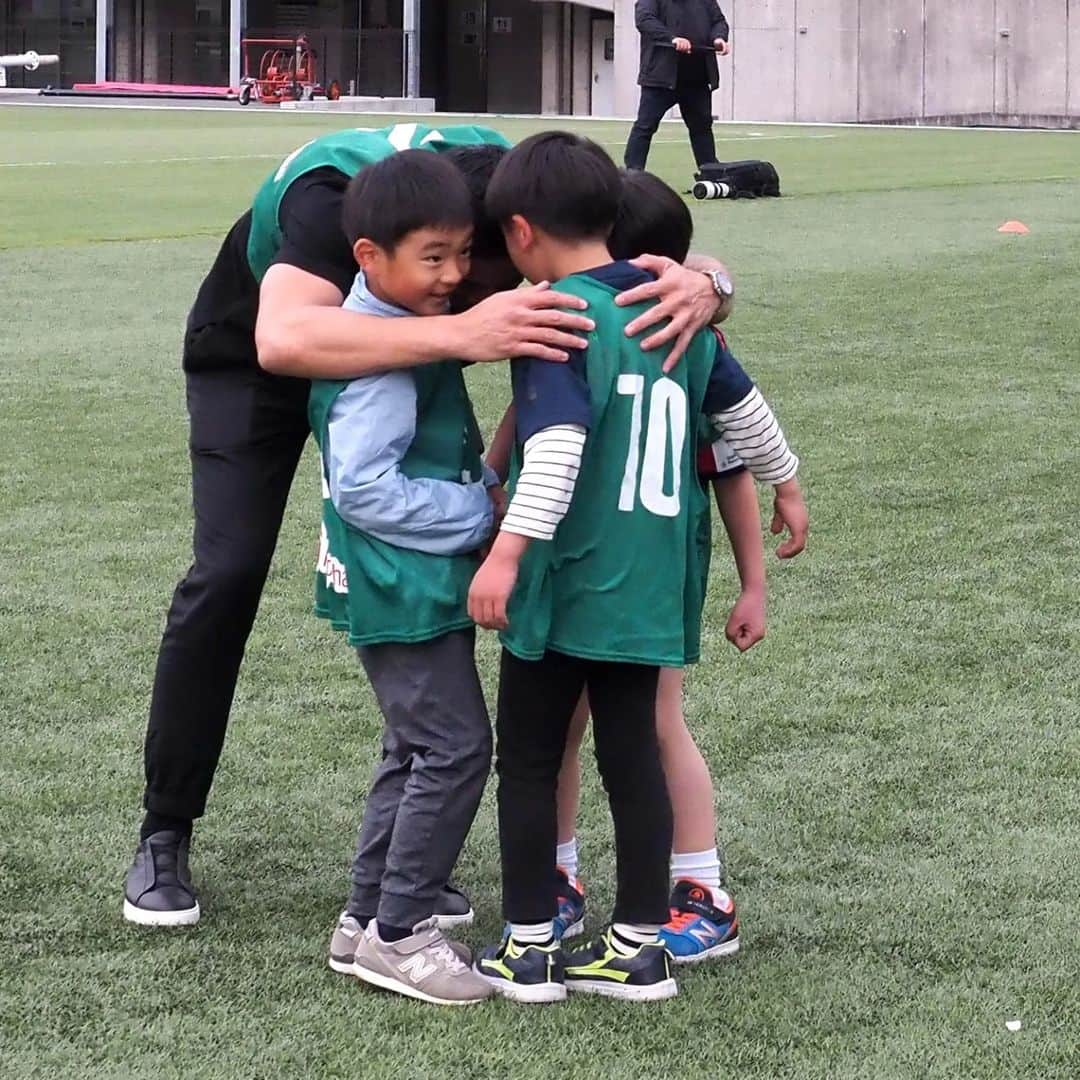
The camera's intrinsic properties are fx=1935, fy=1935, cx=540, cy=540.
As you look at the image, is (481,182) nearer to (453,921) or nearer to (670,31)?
(453,921)

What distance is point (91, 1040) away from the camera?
275cm

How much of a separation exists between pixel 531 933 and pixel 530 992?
88 millimetres

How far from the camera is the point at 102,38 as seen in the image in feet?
175

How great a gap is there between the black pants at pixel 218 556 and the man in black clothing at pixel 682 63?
12960 millimetres

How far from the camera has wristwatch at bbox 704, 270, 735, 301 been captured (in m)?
2.79

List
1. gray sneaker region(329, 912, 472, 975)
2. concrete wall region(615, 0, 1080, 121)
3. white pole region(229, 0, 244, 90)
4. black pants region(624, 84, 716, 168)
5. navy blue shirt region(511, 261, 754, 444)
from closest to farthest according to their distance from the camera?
navy blue shirt region(511, 261, 754, 444), gray sneaker region(329, 912, 472, 975), black pants region(624, 84, 716, 168), concrete wall region(615, 0, 1080, 121), white pole region(229, 0, 244, 90)

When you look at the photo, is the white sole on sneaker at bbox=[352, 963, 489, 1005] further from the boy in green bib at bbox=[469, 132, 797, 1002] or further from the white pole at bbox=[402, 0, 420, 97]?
the white pole at bbox=[402, 0, 420, 97]

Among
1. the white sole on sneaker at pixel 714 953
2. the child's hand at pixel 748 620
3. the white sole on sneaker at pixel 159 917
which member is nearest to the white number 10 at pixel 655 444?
the child's hand at pixel 748 620

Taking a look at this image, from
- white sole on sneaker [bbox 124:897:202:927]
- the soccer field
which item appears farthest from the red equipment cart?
white sole on sneaker [bbox 124:897:202:927]

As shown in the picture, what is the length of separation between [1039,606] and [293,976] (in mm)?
2673

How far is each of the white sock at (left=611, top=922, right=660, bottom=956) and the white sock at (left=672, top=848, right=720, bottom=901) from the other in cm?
23

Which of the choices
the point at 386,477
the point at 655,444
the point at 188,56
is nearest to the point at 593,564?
the point at 655,444

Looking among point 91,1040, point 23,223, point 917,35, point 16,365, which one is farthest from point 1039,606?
point 917,35

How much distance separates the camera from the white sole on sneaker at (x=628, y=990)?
2877 millimetres
